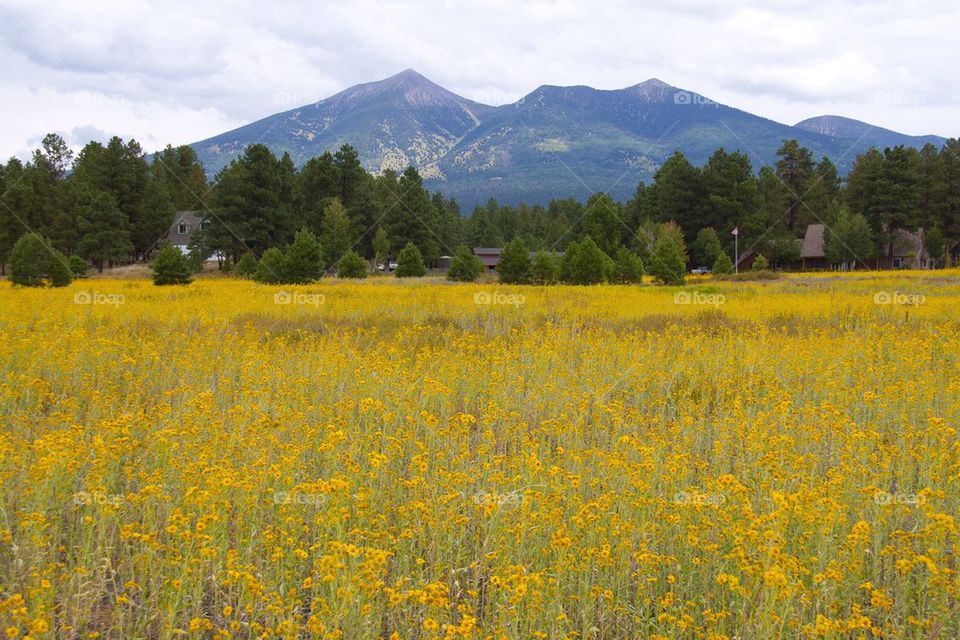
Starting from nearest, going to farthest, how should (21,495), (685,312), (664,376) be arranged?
(21,495) → (664,376) → (685,312)

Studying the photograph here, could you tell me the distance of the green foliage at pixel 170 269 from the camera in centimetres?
2569

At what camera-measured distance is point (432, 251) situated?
6184cm

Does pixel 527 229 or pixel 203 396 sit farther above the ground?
pixel 527 229

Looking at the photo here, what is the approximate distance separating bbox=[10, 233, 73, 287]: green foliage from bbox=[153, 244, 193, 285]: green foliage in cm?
352

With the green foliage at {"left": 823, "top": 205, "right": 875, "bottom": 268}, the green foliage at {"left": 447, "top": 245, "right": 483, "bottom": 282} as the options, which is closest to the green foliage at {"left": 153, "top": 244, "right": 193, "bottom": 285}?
the green foliage at {"left": 447, "top": 245, "right": 483, "bottom": 282}

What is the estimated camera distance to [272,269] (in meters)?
30.8

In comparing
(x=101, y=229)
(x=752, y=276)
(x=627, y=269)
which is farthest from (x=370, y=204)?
(x=752, y=276)

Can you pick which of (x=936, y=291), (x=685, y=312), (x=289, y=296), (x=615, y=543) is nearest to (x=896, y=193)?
(x=936, y=291)

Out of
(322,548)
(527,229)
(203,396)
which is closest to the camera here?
(322,548)

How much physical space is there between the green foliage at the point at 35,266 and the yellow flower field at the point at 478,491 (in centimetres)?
1901

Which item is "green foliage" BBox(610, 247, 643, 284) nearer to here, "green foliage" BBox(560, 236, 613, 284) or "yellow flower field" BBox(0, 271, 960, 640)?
"green foliage" BBox(560, 236, 613, 284)

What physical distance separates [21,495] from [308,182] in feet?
205

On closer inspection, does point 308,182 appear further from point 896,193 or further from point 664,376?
point 664,376

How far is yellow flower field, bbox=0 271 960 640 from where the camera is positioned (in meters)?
2.69
